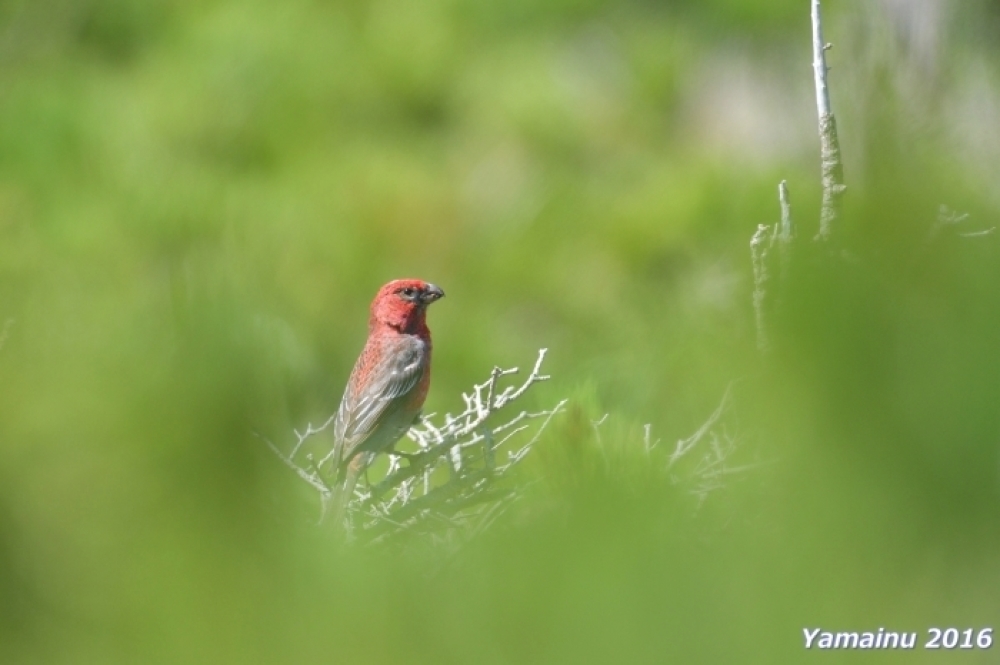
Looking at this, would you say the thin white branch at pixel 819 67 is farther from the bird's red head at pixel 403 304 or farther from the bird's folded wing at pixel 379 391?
the bird's red head at pixel 403 304

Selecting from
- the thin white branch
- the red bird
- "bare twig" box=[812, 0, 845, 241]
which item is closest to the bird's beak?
the red bird

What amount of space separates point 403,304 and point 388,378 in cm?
18

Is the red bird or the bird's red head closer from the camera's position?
the red bird

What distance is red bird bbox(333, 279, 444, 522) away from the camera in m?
1.74

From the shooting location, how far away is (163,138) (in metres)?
3.71

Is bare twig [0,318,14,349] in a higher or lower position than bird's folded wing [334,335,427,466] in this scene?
higher

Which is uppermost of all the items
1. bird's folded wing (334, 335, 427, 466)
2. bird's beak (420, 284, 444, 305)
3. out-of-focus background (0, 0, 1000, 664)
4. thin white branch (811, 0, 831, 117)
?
thin white branch (811, 0, 831, 117)

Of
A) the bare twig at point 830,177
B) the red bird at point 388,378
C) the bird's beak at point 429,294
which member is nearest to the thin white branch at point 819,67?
the bare twig at point 830,177

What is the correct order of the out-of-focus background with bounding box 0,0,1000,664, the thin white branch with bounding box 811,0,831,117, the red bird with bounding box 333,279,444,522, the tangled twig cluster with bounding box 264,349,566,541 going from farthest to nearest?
the red bird with bounding box 333,279,444,522 < the tangled twig cluster with bounding box 264,349,566,541 < the thin white branch with bounding box 811,0,831,117 < the out-of-focus background with bounding box 0,0,1000,664

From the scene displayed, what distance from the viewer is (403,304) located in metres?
2.12

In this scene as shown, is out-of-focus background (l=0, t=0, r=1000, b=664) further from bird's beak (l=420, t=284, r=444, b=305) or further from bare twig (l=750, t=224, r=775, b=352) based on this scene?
bird's beak (l=420, t=284, r=444, b=305)

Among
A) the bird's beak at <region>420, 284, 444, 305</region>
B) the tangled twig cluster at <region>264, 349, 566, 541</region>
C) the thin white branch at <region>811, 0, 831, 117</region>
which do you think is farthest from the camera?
the bird's beak at <region>420, 284, 444, 305</region>

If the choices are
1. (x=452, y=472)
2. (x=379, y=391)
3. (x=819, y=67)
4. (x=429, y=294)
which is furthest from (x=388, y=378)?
(x=819, y=67)

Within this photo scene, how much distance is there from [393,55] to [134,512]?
387cm
